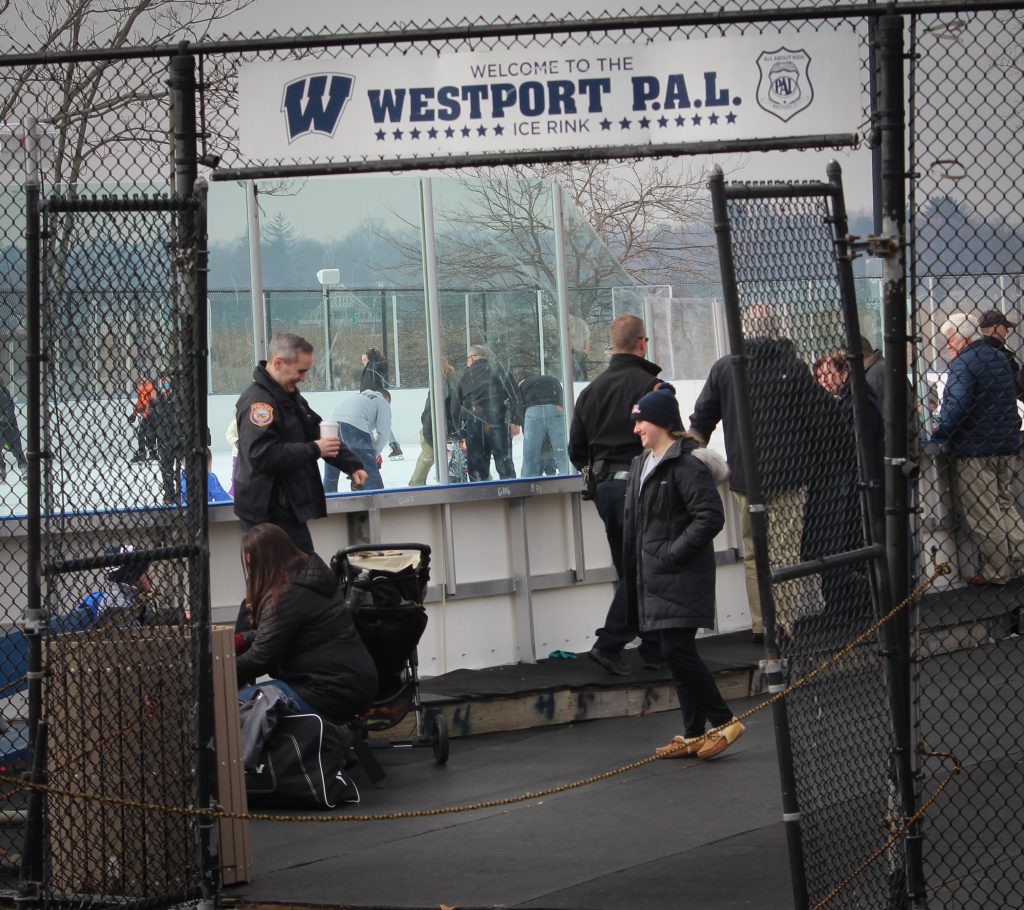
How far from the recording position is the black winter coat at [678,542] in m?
7.44

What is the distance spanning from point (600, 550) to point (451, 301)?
1985mm

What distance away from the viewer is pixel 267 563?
7.16 m

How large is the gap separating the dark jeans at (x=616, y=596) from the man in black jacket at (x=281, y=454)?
1722mm

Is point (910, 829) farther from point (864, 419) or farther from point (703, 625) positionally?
point (703, 625)

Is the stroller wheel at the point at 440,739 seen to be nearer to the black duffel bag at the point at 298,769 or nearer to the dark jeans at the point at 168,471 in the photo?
the black duffel bag at the point at 298,769

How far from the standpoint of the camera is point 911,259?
5152mm

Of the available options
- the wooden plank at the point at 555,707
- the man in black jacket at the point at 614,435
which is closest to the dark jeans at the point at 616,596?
the man in black jacket at the point at 614,435

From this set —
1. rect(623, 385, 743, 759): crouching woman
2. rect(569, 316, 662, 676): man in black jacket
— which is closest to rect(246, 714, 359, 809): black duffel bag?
rect(623, 385, 743, 759): crouching woman

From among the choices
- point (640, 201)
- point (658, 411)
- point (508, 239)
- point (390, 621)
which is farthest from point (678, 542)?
point (640, 201)

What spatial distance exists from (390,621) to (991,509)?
217 inches

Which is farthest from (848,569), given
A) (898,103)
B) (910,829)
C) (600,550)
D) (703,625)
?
(600,550)

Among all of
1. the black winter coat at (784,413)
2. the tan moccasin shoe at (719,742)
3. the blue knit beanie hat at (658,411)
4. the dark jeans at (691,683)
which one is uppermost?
the blue knit beanie hat at (658,411)

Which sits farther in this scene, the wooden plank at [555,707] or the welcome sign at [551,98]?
the wooden plank at [555,707]

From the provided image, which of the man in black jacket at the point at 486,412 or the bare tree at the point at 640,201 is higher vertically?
the bare tree at the point at 640,201
